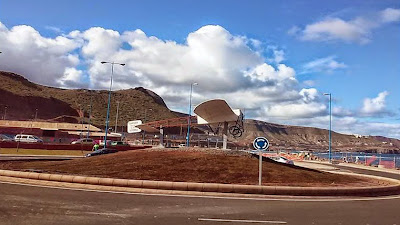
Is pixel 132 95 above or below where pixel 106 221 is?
above

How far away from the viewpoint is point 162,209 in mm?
10047

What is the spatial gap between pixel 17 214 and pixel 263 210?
6479 mm

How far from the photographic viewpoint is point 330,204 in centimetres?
1244

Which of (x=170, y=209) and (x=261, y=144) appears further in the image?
(x=261, y=144)

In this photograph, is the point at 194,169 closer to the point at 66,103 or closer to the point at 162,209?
the point at 162,209

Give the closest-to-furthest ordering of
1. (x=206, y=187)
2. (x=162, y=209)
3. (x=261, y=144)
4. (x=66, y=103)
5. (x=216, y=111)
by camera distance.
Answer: (x=162, y=209) < (x=206, y=187) < (x=261, y=144) < (x=216, y=111) < (x=66, y=103)

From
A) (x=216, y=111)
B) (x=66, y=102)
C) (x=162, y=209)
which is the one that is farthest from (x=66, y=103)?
(x=162, y=209)

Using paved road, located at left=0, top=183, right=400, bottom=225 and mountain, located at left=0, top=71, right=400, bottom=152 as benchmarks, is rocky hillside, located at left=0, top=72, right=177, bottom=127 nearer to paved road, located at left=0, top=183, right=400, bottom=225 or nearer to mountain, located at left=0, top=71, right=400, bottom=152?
mountain, located at left=0, top=71, right=400, bottom=152

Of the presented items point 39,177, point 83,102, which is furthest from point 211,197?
point 83,102

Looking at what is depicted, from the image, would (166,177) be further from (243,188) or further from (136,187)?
(243,188)

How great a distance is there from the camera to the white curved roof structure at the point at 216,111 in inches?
1001

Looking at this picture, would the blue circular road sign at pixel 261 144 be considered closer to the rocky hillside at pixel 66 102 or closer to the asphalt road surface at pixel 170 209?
the asphalt road surface at pixel 170 209

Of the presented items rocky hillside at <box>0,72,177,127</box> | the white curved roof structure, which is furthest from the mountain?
the white curved roof structure

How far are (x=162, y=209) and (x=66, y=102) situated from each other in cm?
16663
